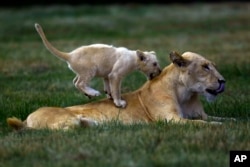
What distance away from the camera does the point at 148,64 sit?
8.98 m

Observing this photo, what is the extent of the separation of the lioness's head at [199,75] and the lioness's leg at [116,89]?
651 mm

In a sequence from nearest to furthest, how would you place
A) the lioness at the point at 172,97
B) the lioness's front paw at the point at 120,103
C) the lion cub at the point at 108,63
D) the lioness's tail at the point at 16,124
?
the lioness's tail at the point at 16,124 < the lioness at the point at 172,97 < the lioness's front paw at the point at 120,103 < the lion cub at the point at 108,63

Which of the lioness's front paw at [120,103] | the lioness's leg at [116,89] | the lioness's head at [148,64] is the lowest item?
the lioness's front paw at [120,103]

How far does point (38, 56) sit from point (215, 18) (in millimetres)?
12158

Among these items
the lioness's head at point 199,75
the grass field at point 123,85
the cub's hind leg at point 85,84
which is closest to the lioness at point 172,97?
the lioness's head at point 199,75

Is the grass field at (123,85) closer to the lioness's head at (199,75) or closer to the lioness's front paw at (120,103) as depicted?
the lioness's head at (199,75)

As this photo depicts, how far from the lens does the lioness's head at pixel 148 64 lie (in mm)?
8969

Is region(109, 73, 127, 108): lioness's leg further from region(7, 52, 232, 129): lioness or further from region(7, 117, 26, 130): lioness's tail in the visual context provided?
region(7, 117, 26, 130): lioness's tail

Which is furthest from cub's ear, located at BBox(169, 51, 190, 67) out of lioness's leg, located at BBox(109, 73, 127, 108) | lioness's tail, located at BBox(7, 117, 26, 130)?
lioness's tail, located at BBox(7, 117, 26, 130)

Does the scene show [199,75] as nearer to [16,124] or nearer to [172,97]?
[172,97]

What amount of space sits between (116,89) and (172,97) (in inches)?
Result: 24.2

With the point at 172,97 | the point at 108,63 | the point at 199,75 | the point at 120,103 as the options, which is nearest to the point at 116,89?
the point at 120,103

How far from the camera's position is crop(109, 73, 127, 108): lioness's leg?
28.3 ft

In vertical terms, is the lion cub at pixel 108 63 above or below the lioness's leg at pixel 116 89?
above
